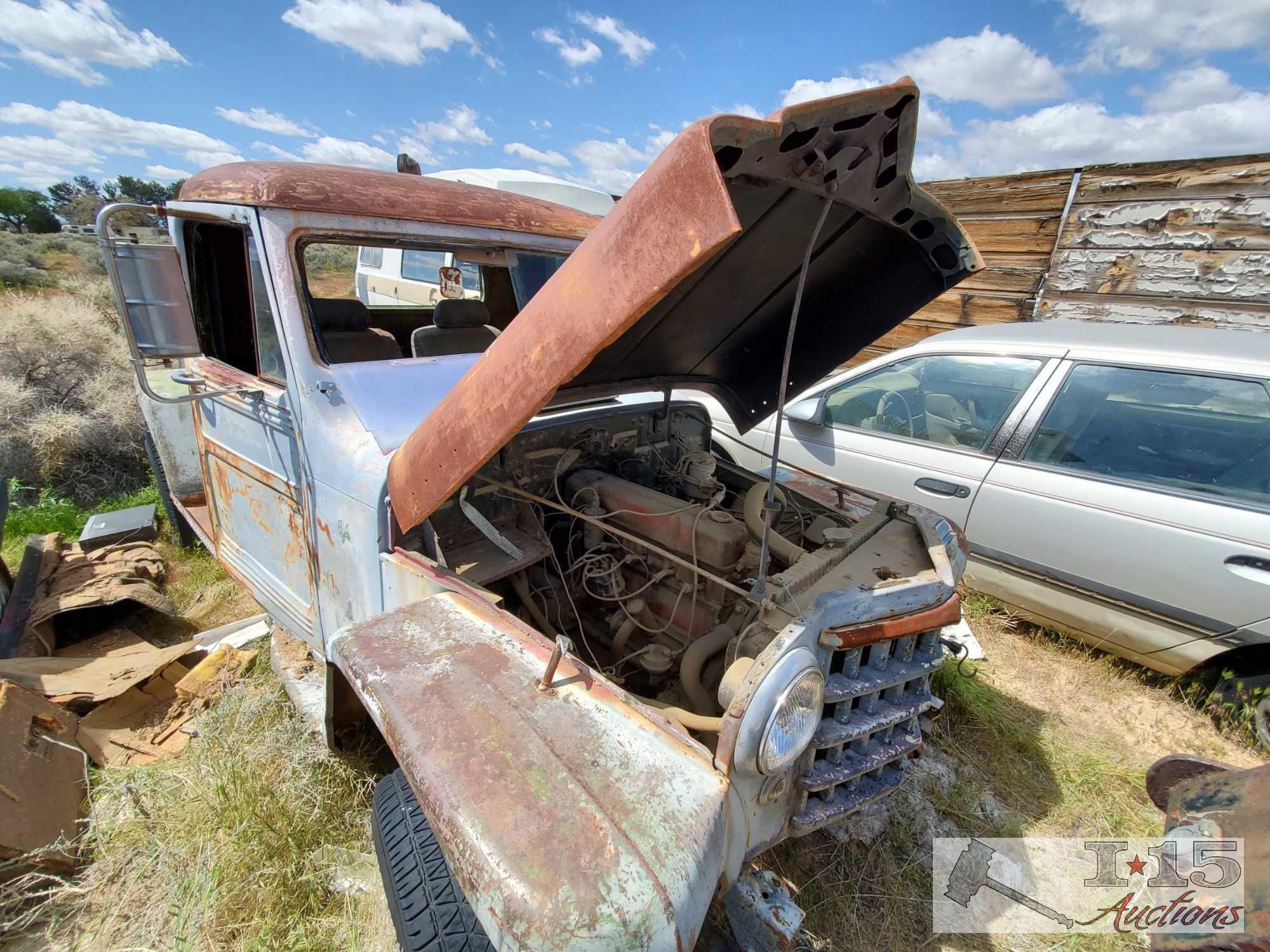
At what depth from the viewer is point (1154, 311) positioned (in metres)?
5.51

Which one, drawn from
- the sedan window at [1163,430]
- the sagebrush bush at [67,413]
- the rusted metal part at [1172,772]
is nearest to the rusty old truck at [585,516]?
the rusted metal part at [1172,772]

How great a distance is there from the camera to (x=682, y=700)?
209 centimetres

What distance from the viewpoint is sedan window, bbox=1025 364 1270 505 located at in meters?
2.69

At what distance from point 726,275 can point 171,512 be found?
14.1 ft

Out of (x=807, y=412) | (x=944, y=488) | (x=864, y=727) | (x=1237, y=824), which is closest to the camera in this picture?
(x=1237, y=824)

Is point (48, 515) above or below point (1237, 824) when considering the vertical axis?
below

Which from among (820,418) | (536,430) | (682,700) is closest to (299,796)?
(682,700)

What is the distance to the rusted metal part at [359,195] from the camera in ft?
7.17

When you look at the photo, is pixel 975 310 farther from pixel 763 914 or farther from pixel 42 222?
pixel 42 222

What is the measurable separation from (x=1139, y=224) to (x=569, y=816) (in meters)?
7.27

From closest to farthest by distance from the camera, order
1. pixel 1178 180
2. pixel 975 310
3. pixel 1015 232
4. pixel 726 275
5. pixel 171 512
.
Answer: pixel 726 275 → pixel 171 512 → pixel 1178 180 → pixel 1015 232 → pixel 975 310

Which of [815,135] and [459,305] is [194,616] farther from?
[815,135]

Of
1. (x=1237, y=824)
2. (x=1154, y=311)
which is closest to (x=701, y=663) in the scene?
(x=1237, y=824)

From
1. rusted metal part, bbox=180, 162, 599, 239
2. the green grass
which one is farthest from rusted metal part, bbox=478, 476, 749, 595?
the green grass
